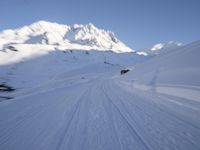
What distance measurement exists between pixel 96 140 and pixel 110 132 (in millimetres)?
570

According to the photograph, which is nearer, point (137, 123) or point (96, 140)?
point (96, 140)

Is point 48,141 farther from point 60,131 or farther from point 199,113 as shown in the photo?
point 199,113

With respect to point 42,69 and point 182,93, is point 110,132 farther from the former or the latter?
point 42,69

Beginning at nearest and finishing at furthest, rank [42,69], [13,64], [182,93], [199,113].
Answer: [199,113], [182,93], [42,69], [13,64]

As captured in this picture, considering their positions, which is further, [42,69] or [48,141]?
[42,69]

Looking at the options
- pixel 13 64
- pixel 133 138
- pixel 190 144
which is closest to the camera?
pixel 190 144

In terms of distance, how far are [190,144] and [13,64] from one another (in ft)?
269

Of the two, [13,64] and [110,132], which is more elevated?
[110,132]

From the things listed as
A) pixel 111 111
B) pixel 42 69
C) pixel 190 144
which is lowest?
pixel 42 69

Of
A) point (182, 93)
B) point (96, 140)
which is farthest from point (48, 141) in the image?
point (182, 93)

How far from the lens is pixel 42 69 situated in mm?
71750

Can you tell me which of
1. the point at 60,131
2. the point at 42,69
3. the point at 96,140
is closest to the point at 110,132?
the point at 96,140

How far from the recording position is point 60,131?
5.20 metres

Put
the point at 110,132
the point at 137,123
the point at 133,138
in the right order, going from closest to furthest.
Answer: the point at 133,138, the point at 110,132, the point at 137,123
